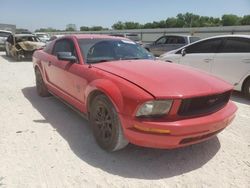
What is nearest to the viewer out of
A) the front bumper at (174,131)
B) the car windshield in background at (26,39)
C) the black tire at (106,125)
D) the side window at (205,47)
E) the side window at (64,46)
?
the front bumper at (174,131)

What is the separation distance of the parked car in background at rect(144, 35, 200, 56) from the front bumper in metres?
10.2

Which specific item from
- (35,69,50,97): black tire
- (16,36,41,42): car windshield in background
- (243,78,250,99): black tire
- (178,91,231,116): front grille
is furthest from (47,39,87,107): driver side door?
(16,36,41,42): car windshield in background

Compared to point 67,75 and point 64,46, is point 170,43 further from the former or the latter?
point 67,75

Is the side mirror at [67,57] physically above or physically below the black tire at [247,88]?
above

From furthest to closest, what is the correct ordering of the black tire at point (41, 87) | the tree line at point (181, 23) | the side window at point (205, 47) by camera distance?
the tree line at point (181, 23)
the side window at point (205, 47)
the black tire at point (41, 87)

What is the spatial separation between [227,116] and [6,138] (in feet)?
10.1

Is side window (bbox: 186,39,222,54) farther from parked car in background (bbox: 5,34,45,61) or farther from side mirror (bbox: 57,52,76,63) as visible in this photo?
parked car in background (bbox: 5,34,45,61)

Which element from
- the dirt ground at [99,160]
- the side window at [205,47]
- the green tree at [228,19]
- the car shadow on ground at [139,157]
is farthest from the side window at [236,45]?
the green tree at [228,19]

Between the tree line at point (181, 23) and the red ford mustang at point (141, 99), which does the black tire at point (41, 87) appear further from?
the tree line at point (181, 23)

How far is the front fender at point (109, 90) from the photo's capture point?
3084 millimetres

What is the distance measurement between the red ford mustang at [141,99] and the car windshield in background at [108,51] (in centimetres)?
2

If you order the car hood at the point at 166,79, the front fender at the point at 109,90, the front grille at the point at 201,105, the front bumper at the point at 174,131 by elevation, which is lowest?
the front bumper at the point at 174,131

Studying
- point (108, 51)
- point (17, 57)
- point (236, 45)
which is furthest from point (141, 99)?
point (17, 57)

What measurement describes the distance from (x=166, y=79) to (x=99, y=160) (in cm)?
130
